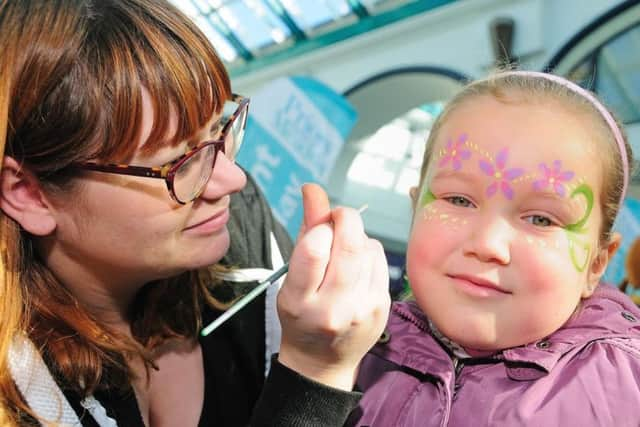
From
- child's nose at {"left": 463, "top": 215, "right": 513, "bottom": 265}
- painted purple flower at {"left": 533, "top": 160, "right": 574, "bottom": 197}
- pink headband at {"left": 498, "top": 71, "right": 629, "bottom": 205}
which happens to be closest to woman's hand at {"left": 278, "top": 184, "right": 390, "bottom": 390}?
child's nose at {"left": 463, "top": 215, "right": 513, "bottom": 265}

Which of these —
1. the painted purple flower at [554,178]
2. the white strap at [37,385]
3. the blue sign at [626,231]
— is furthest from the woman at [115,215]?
the blue sign at [626,231]

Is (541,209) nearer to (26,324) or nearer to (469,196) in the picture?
(469,196)

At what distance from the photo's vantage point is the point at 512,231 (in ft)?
2.56

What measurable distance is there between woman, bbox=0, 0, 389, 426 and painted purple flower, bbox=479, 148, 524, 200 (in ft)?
0.65

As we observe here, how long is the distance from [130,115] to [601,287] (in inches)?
28.3

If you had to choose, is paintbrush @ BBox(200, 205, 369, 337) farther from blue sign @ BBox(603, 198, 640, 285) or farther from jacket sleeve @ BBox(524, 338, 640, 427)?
blue sign @ BBox(603, 198, 640, 285)

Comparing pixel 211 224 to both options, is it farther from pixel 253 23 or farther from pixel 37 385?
pixel 253 23

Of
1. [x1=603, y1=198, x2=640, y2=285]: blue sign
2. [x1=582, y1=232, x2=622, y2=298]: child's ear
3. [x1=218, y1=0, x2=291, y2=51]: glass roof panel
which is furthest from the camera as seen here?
[x1=218, y1=0, x2=291, y2=51]: glass roof panel

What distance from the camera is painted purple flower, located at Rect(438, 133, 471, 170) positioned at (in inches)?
33.3

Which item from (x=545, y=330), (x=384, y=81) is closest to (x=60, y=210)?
(x=545, y=330)

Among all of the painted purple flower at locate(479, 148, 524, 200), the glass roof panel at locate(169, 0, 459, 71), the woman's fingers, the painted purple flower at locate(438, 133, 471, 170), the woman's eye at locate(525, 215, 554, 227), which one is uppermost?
the woman's fingers

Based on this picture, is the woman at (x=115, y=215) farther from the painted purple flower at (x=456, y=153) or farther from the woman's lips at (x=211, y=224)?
the painted purple flower at (x=456, y=153)

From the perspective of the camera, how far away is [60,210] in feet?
3.01

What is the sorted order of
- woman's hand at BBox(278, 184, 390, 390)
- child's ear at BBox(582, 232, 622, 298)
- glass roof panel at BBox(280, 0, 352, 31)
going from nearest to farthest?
woman's hand at BBox(278, 184, 390, 390) → child's ear at BBox(582, 232, 622, 298) → glass roof panel at BBox(280, 0, 352, 31)
